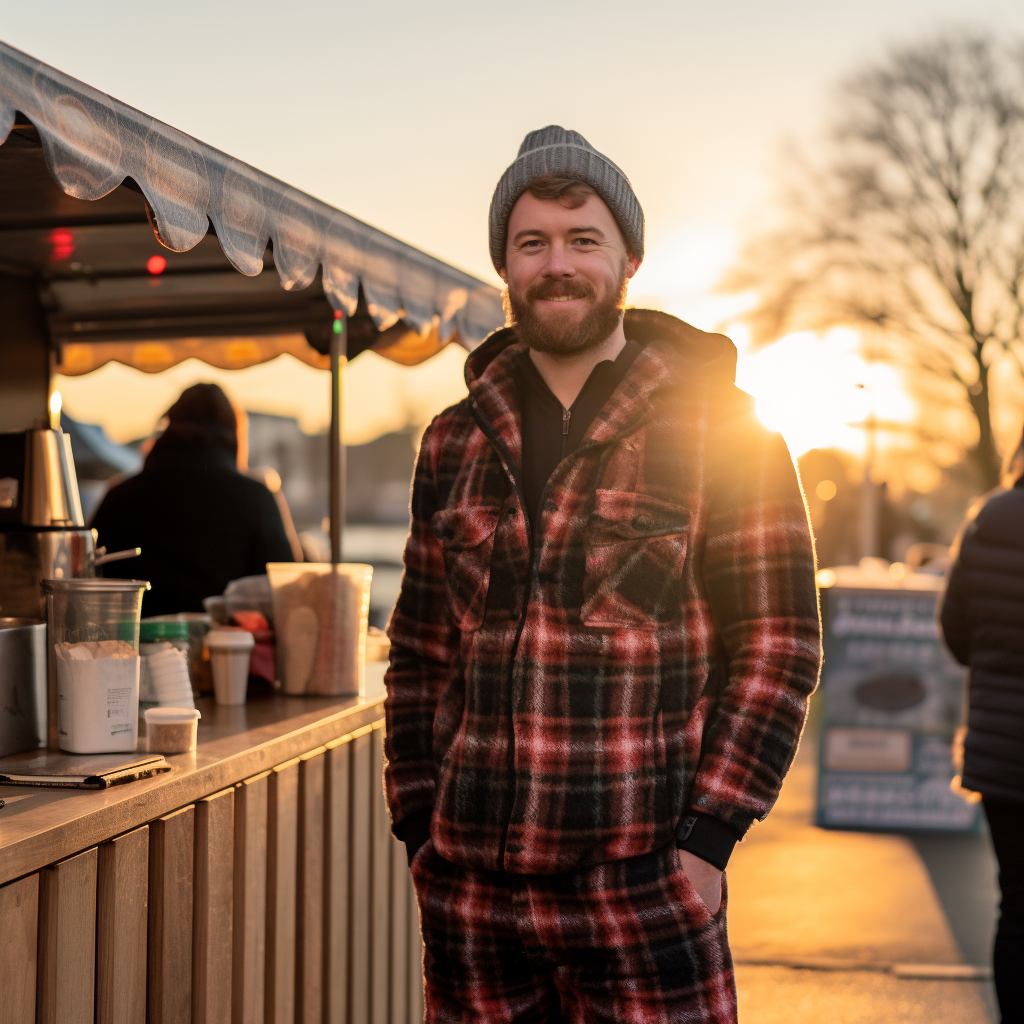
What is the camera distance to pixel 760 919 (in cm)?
552

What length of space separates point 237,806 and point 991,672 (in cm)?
222

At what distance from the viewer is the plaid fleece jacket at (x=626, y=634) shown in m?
1.94

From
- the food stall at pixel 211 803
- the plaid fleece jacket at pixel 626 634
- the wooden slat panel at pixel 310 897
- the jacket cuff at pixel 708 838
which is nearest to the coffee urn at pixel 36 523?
the food stall at pixel 211 803

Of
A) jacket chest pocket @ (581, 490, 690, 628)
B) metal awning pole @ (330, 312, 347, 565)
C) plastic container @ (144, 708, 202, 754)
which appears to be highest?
metal awning pole @ (330, 312, 347, 565)

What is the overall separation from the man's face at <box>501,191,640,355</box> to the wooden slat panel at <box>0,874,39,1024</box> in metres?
1.15

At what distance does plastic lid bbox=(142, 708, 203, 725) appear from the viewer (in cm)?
252

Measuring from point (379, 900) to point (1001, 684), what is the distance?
6.02 feet

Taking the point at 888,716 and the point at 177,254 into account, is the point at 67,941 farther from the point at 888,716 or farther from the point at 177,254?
the point at 888,716

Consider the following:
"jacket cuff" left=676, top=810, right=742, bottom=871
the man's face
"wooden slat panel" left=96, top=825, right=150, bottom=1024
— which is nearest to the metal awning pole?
"wooden slat panel" left=96, top=825, right=150, bottom=1024

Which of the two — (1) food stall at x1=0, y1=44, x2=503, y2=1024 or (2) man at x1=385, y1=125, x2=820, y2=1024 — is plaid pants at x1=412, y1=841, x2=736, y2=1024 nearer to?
(2) man at x1=385, y1=125, x2=820, y2=1024

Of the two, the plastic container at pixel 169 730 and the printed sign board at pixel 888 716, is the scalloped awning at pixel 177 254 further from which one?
the printed sign board at pixel 888 716

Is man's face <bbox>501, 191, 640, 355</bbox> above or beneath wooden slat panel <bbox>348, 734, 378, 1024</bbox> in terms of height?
above

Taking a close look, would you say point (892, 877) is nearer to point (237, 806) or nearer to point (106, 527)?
point (106, 527)

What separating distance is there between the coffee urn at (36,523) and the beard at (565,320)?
62.8 inches
